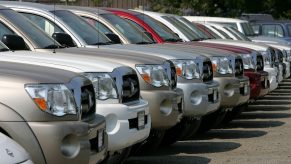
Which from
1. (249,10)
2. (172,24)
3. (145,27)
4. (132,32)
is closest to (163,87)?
(132,32)

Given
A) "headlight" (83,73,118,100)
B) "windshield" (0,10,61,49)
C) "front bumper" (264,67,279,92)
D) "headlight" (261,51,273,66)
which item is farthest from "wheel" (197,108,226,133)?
"headlight" (83,73,118,100)

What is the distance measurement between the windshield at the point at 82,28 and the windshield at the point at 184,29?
3.95 m

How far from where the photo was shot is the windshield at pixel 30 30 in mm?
7914

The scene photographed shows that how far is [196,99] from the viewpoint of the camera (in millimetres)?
9477

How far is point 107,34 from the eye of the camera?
10297mm

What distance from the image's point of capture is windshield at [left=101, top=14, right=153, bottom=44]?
1093 cm

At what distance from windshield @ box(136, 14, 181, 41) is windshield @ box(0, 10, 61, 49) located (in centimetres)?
402

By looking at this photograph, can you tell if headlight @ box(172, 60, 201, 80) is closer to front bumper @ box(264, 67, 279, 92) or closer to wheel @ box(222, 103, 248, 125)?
wheel @ box(222, 103, 248, 125)

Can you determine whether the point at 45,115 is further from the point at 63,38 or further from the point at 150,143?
the point at 150,143

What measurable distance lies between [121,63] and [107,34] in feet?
7.56

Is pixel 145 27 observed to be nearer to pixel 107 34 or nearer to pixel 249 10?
pixel 107 34

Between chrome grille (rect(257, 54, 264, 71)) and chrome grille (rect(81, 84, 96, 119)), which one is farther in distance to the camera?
chrome grille (rect(257, 54, 264, 71))

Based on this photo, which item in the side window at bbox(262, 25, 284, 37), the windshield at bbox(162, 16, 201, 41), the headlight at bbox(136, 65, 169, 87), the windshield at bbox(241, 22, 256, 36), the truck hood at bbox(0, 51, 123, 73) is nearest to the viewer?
the truck hood at bbox(0, 51, 123, 73)

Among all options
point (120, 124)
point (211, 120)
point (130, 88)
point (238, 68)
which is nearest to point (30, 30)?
point (130, 88)
